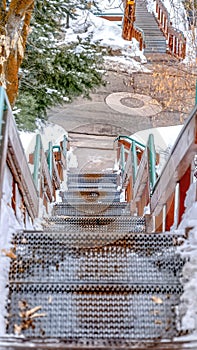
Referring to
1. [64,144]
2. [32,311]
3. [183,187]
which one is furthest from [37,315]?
[64,144]

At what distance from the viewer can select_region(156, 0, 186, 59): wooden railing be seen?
6.76 metres

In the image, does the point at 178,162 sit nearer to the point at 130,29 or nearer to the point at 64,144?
the point at 64,144

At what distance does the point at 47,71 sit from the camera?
4.93m

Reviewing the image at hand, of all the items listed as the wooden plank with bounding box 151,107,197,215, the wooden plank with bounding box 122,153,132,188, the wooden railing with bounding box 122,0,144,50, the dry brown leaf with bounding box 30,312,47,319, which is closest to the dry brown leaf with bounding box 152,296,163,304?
the dry brown leaf with bounding box 30,312,47,319

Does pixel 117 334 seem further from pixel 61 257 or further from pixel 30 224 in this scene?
pixel 30 224

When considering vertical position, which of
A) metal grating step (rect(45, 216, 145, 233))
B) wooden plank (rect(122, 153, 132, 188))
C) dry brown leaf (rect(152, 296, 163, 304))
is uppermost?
dry brown leaf (rect(152, 296, 163, 304))

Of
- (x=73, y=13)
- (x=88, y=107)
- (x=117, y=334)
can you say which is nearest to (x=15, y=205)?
(x=117, y=334)

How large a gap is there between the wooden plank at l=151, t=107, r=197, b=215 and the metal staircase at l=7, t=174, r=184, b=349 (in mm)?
424

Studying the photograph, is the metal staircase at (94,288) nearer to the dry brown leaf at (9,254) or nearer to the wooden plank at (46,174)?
the dry brown leaf at (9,254)

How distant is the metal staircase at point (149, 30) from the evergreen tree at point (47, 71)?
2.22 metres

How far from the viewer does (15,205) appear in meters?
2.35

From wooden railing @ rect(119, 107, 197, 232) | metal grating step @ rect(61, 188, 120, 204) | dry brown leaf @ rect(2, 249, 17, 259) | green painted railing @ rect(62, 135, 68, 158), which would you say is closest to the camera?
dry brown leaf @ rect(2, 249, 17, 259)

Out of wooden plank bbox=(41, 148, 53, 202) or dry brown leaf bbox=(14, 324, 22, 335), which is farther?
wooden plank bbox=(41, 148, 53, 202)

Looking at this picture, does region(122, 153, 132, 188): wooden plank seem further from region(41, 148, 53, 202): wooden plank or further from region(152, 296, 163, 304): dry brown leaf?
region(152, 296, 163, 304): dry brown leaf
